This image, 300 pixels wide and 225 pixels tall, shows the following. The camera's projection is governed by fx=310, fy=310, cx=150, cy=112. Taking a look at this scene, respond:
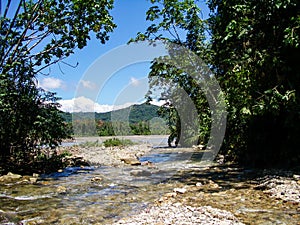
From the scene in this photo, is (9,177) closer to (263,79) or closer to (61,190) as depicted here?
(61,190)

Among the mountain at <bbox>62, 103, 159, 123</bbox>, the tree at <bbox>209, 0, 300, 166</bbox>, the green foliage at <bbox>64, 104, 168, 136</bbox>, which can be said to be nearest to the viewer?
the tree at <bbox>209, 0, 300, 166</bbox>

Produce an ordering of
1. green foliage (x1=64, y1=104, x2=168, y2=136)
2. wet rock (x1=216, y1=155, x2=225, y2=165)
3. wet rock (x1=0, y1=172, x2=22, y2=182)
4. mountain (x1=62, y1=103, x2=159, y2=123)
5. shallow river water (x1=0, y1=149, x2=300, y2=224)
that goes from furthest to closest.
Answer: green foliage (x1=64, y1=104, x2=168, y2=136) < mountain (x1=62, y1=103, x2=159, y2=123) < wet rock (x1=216, y1=155, x2=225, y2=165) < wet rock (x1=0, y1=172, x2=22, y2=182) < shallow river water (x1=0, y1=149, x2=300, y2=224)

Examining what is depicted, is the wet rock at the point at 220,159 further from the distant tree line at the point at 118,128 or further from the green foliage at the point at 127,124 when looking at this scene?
the distant tree line at the point at 118,128

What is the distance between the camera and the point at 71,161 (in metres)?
13.7

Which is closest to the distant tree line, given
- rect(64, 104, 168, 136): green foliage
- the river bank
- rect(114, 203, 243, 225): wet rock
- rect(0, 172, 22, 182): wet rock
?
rect(64, 104, 168, 136): green foliage

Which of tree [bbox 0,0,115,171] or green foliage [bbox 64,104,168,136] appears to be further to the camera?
green foliage [bbox 64,104,168,136]

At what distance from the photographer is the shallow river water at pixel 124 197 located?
536 cm

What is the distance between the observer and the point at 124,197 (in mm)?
6996

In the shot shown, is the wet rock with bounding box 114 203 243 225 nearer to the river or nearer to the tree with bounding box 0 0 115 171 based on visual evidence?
the river

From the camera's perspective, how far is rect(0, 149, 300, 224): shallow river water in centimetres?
536

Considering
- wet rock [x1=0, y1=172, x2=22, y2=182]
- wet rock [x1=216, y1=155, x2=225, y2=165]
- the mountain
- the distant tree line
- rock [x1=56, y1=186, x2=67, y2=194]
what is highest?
the mountain

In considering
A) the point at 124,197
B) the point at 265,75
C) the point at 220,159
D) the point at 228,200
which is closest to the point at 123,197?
the point at 124,197

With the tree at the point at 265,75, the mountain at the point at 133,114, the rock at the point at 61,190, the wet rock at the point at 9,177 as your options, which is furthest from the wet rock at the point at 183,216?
the mountain at the point at 133,114

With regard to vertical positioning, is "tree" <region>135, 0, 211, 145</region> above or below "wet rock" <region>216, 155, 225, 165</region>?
above
